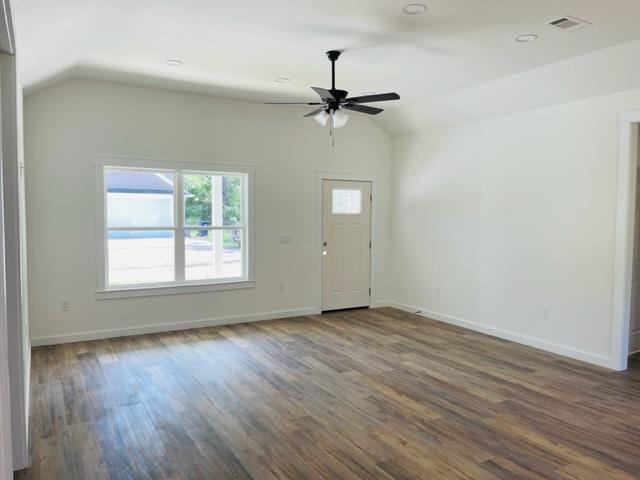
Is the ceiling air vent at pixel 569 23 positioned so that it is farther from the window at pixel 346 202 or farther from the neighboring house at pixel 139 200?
the neighboring house at pixel 139 200

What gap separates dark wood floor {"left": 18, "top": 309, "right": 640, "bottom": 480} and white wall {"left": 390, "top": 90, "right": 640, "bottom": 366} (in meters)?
0.52

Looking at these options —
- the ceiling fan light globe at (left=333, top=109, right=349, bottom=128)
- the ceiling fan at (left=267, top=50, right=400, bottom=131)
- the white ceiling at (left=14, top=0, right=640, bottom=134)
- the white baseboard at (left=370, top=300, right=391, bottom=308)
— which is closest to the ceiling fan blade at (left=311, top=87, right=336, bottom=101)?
the ceiling fan at (left=267, top=50, right=400, bottom=131)

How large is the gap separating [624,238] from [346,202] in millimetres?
3689

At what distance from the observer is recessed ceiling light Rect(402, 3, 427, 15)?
10.5 feet

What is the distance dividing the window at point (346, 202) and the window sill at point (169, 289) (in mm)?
1718

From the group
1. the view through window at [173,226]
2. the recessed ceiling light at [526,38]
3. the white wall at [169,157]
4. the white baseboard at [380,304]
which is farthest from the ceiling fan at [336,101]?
the white baseboard at [380,304]

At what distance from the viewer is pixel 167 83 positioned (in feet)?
17.6

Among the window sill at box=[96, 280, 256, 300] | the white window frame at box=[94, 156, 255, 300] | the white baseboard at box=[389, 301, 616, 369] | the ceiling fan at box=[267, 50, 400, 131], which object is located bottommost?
the white baseboard at box=[389, 301, 616, 369]

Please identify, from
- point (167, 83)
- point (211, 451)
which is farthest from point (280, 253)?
point (211, 451)

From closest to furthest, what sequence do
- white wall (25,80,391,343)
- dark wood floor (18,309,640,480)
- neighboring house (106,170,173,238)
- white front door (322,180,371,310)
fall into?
dark wood floor (18,309,640,480)
white wall (25,80,391,343)
neighboring house (106,170,173,238)
white front door (322,180,371,310)

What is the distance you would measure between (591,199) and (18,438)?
5.19 m

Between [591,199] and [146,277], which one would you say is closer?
[591,199]

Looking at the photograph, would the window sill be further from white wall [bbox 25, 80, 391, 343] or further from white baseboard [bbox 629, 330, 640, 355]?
white baseboard [bbox 629, 330, 640, 355]

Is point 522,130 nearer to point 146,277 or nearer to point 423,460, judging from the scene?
point 423,460
